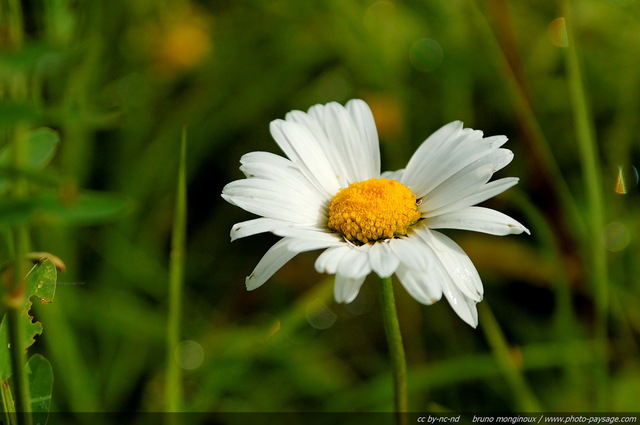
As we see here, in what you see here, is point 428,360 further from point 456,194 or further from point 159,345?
point 456,194

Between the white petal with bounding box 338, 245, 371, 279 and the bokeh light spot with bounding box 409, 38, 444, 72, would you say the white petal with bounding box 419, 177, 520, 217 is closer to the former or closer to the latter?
the white petal with bounding box 338, 245, 371, 279

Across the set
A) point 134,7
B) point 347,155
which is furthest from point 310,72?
point 347,155

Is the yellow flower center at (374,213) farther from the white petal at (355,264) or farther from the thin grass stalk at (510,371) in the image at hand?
the thin grass stalk at (510,371)

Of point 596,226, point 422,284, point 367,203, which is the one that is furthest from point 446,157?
point 596,226

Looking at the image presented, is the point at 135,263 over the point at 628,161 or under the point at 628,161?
under

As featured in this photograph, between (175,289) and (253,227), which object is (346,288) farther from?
(175,289)
